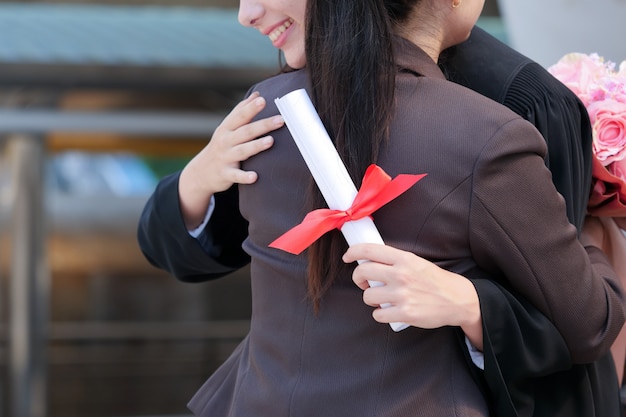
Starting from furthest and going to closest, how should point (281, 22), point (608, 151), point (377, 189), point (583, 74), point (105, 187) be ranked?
point (105, 187)
point (583, 74)
point (608, 151)
point (281, 22)
point (377, 189)

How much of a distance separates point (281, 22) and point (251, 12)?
44 mm

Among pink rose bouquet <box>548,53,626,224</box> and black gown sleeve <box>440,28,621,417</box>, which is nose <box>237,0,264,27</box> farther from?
pink rose bouquet <box>548,53,626,224</box>

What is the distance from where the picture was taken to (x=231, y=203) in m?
1.48

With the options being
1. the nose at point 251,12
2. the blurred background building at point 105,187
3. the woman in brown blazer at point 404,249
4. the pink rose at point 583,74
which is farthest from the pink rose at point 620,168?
the blurred background building at point 105,187

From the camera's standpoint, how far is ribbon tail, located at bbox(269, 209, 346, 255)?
1.09m

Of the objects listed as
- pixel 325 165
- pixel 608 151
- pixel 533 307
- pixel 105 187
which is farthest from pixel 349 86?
pixel 105 187

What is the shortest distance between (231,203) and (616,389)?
0.64m

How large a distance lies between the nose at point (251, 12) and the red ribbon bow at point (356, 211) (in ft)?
1.05

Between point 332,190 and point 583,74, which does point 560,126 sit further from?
point 332,190

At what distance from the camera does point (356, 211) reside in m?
1.10

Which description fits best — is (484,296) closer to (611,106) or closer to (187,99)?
(611,106)

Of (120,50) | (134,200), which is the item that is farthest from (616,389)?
(134,200)

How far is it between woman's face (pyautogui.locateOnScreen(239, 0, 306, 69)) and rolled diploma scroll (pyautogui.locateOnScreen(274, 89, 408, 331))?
0.15 metres

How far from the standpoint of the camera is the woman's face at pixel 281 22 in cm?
126
